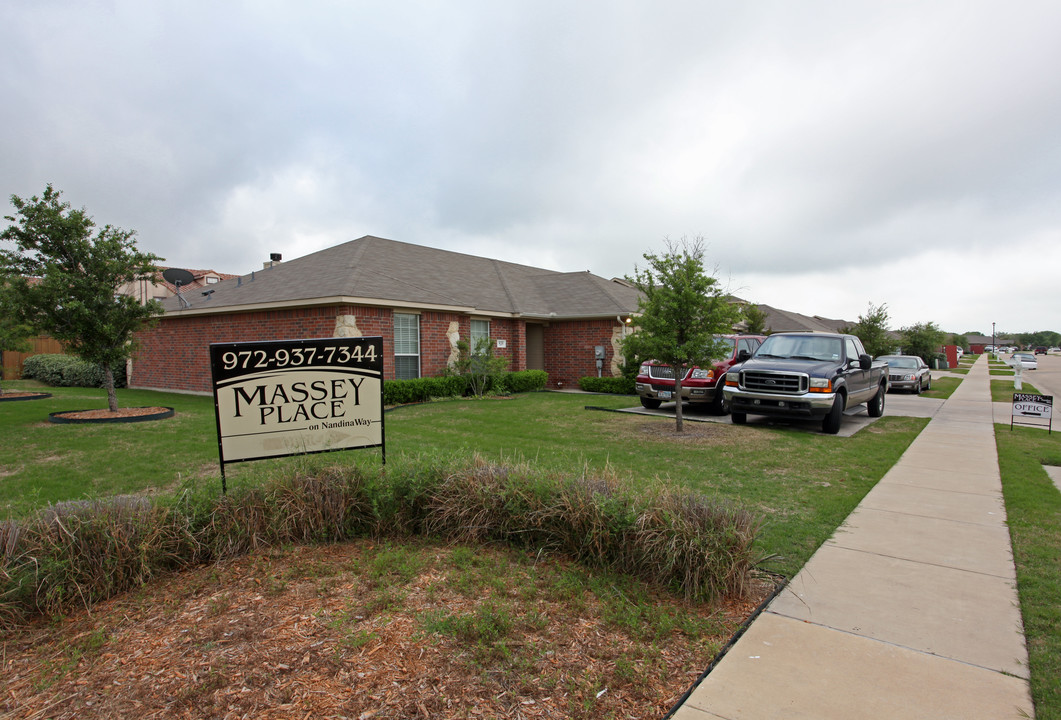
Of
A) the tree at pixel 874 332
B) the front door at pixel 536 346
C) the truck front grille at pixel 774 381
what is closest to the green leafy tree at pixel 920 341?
the tree at pixel 874 332

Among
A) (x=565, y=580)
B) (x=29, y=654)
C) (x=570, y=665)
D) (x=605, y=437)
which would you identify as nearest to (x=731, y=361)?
(x=605, y=437)

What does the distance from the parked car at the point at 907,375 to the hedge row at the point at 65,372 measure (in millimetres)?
28600

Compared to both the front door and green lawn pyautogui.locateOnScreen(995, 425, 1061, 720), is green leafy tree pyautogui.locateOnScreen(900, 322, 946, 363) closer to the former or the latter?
the front door

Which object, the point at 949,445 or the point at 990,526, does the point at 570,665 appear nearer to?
the point at 990,526

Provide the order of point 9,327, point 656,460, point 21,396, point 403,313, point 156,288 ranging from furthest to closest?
1. point 156,288
2. point 403,313
3. point 21,396
4. point 9,327
5. point 656,460

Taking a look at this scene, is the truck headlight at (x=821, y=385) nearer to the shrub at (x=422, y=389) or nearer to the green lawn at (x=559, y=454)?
the green lawn at (x=559, y=454)

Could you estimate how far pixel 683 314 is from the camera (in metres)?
10.2

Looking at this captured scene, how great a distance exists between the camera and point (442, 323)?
16875 millimetres

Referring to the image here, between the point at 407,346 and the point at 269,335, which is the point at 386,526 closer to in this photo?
the point at 407,346

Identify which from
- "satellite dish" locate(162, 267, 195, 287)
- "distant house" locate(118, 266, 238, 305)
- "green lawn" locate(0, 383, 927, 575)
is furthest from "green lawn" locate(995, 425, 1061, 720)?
"satellite dish" locate(162, 267, 195, 287)

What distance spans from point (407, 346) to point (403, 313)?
96 cm

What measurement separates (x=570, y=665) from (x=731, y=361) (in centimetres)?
1215

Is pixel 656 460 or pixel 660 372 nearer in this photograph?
pixel 656 460

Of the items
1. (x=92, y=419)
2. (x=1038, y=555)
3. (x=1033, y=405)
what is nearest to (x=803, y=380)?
(x=1033, y=405)
